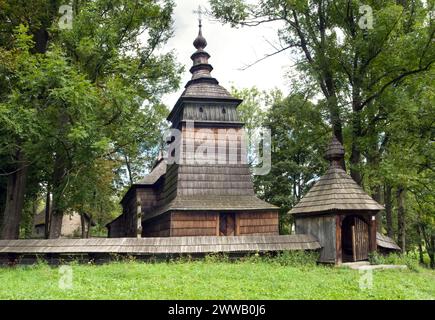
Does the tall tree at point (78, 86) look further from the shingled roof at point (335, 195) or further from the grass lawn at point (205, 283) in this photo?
the shingled roof at point (335, 195)

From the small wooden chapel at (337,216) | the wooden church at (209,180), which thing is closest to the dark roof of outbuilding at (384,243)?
the small wooden chapel at (337,216)

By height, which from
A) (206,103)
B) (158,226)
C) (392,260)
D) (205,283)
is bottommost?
(205,283)

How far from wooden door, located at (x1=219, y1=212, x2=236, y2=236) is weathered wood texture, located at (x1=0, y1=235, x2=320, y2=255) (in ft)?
18.7

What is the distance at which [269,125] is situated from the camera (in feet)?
99.1

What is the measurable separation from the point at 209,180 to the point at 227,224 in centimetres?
243

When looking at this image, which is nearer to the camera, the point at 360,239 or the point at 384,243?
the point at 360,239

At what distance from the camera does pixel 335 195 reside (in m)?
12.9

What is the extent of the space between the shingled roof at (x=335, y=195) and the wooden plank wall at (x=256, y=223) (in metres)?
5.05

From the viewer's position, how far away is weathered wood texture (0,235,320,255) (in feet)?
38.8

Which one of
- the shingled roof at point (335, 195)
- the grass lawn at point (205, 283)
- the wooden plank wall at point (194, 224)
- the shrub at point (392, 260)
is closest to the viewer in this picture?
the grass lawn at point (205, 283)

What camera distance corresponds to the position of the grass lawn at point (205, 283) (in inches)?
295

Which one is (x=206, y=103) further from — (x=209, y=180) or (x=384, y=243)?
(x=384, y=243)

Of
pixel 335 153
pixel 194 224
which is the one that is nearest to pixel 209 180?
pixel 194 224

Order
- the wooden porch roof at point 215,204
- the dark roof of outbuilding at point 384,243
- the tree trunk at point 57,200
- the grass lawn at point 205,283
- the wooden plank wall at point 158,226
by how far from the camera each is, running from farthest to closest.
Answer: the wooden plank wall at point 158,226 < the wooden porch roof at point 215,204 < the tree trunk at point 57,200 < the dark roof of outbuilding at point 384,243 < the grass lawn at point 205,283
